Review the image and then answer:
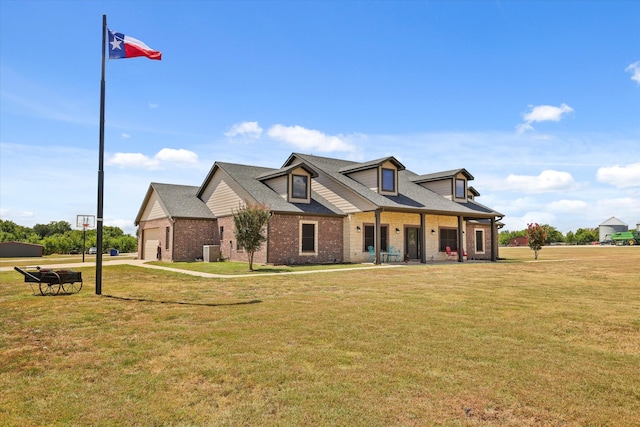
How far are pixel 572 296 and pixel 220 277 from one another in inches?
474

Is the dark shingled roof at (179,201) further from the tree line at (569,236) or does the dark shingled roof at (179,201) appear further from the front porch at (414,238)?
the tree line at (569,236)

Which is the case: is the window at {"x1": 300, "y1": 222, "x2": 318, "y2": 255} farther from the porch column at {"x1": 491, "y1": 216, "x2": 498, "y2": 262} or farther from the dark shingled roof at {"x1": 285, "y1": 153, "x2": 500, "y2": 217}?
the porch column at {"x1": 491, "y1": 216, "x2": 498, "y2": 262}

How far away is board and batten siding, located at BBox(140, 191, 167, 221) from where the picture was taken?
2912cm

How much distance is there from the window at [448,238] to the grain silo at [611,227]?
68804mm

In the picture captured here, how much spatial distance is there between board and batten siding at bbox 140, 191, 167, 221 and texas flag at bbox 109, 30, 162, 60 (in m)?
16.6

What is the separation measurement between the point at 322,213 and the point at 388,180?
17.4 ft

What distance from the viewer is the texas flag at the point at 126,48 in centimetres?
1246

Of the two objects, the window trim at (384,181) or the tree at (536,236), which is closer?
the window trim at (384,181)

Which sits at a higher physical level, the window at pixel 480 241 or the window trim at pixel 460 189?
the window trim at pixel 460 189

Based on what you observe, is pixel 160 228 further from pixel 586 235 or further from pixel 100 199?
pixel 586 235

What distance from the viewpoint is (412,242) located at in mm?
28344

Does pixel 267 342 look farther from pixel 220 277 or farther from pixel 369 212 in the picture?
pixel 369 212

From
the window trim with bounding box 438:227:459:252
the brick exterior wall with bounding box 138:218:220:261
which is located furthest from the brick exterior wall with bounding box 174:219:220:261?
the window trim with bounding box 438:227:459:252

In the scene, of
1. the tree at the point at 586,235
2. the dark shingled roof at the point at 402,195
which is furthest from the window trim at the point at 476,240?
the tree at the point at 586,235
